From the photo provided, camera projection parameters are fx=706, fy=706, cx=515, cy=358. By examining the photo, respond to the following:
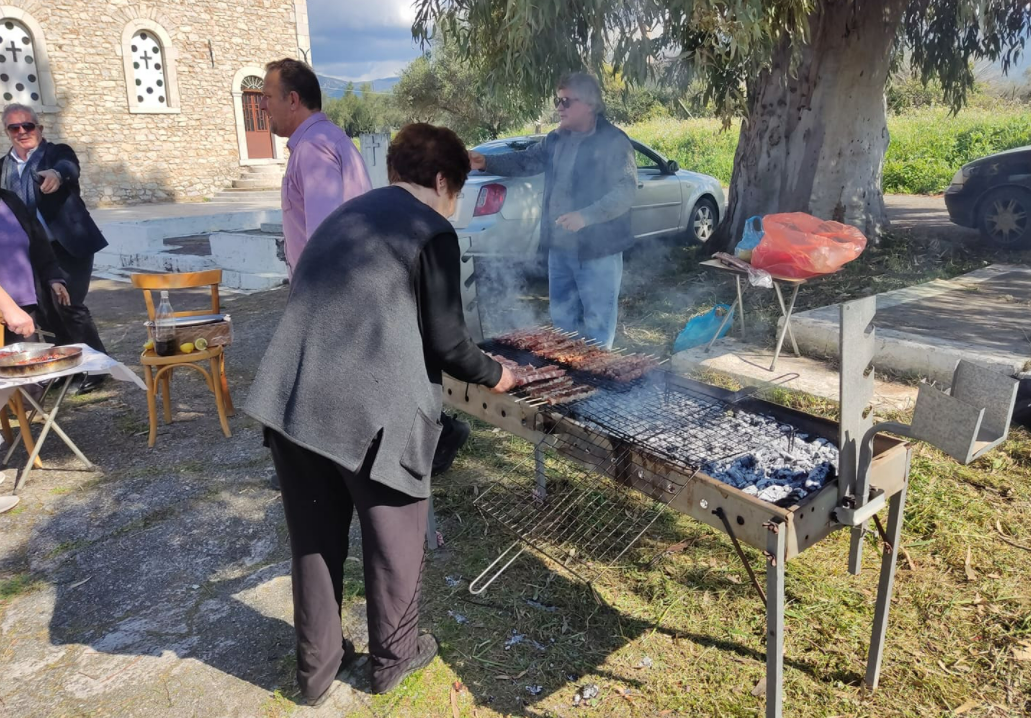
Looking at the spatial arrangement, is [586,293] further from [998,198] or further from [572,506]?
[998,198]

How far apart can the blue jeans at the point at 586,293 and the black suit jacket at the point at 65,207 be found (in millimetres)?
3610

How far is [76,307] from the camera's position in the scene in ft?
18.3

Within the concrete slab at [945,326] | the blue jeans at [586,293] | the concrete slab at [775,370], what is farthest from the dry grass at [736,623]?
the blue jeans at [586,293]

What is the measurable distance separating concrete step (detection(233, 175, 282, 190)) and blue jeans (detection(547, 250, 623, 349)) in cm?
1970

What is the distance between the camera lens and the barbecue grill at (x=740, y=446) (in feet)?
6.42

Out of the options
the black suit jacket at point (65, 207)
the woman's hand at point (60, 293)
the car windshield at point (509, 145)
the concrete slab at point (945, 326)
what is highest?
the car windshield at point (509, 145)

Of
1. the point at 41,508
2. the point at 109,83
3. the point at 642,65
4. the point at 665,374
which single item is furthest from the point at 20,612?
the point at 109,83

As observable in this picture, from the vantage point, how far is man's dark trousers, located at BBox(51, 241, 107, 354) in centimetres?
554

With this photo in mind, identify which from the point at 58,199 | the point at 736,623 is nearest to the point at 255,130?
the point at 58,199

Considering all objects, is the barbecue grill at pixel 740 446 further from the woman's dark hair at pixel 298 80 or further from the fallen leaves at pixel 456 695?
the woman's dark hair at pixel 298 80

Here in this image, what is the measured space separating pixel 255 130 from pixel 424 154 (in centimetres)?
2382

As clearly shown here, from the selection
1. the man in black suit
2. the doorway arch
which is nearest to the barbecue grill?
the man in black suit

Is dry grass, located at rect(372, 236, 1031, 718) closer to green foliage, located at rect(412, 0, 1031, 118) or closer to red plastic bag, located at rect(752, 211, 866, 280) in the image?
red plastic bag, located at rect(752, 211, 866, 280)

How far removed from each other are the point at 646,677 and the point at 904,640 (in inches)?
41.2
